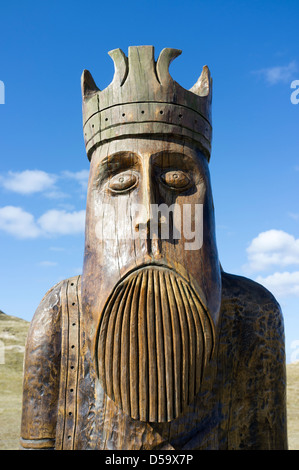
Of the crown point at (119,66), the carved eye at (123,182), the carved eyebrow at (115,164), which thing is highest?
the crown point at (119,66)

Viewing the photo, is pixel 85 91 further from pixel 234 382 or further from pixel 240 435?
pixel 240 435

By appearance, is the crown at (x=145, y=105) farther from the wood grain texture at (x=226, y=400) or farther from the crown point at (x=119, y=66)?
the wood grain texture at (x=226, y=400)

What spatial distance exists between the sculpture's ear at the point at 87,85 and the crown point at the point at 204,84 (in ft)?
2.43

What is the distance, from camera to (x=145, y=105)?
2.88 metres

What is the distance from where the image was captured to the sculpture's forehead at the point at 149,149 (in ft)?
9.29

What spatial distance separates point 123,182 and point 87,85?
0.93 m

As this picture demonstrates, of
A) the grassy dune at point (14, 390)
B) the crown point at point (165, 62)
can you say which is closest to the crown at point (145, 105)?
the crown point at point (165, 62)

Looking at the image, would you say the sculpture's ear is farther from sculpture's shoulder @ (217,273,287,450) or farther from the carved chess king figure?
sculpture's shoulder @ (217,273,287,450)

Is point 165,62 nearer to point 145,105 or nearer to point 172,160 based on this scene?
point 145,105

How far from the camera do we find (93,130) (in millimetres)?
3088

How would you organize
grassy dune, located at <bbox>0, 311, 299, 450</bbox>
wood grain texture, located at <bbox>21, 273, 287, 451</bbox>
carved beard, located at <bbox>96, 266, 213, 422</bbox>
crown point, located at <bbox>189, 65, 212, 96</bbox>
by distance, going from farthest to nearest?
grassy dune, located at <bbox>0, 311, 299, 450</bbox>, crown point, located at <bbox>189, 65, 212, 96</bbox>, wood grain texture, located at <bbox>21, 273, 287, 451</bbox>, carved beard, located at <bbox>96, 266, 213, 422</bbox>

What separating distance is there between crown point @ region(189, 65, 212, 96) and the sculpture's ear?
2.43 ft

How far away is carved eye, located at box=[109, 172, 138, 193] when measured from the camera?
9.30 feet

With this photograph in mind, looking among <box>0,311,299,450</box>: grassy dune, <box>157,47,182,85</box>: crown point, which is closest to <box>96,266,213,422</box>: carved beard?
<box>157,47,182,85</box>: crown point
